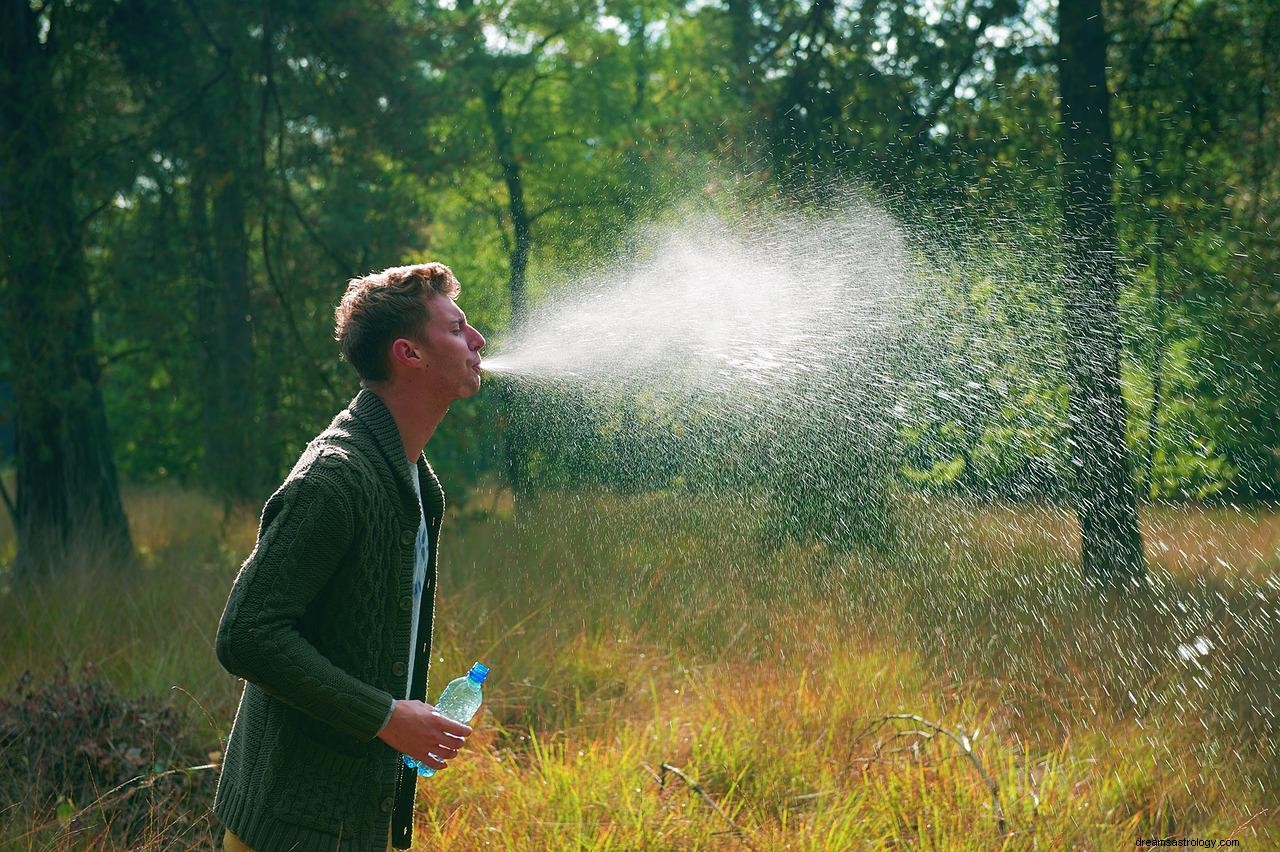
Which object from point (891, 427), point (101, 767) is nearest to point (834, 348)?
point (891, 427)

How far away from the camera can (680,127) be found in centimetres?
1066

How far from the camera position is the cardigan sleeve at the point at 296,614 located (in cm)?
204

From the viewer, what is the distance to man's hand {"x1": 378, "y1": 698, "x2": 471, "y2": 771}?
214 centimetres

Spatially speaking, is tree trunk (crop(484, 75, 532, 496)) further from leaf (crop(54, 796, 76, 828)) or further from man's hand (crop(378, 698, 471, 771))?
man's hand (crop(378, 698, 471, 771))

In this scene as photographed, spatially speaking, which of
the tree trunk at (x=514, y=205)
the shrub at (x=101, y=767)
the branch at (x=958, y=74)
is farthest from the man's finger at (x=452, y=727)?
the tree trunk at (x=514, y=205)

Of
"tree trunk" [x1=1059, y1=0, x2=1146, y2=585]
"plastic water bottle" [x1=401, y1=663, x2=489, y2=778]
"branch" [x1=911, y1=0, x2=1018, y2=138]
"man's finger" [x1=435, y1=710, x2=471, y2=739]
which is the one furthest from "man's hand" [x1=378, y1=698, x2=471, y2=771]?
"branch" [x1=911, y1=0, x2=1018, y2=138]

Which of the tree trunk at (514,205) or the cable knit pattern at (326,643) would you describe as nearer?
the cable knit pattern at (326,643)

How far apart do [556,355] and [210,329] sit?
4.58 meters

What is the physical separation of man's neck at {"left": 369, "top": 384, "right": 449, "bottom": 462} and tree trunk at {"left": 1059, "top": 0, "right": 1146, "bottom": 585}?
5.05 metres

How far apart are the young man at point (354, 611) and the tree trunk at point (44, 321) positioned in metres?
5.78

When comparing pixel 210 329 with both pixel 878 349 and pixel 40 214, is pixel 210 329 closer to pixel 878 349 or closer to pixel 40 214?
pixel 40 214

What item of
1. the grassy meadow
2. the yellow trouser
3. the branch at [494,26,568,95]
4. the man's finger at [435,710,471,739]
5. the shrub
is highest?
the branch at [494,26,568,95]

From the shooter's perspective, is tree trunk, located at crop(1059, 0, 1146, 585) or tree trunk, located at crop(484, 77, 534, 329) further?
tree trunk, located at crop(484, 77, 534, 329)

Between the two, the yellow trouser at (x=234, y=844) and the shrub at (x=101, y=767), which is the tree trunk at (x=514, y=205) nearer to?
the shrub at (x=101, y=767)
